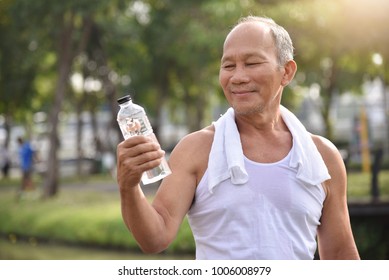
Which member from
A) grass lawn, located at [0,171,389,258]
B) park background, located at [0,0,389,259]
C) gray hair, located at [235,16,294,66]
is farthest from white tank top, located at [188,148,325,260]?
grass lawn, located at [0,171,389,258]

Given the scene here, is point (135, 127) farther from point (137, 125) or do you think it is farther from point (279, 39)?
point (279, 39)

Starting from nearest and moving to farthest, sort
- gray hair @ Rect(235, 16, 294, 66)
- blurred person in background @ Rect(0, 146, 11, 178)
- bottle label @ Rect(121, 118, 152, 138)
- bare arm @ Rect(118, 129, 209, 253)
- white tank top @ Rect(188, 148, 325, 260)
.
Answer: bare arm @ Rect(118, 129, 209, 253)
bottle label @ Rect(121, 118, 152, 138)
white tank top @ Rect(188, 148, 325, 260)
gray hair @ Rect(235, 16, 294, 66)
blurred person in background @ Rect(0, 146, 11, 178)

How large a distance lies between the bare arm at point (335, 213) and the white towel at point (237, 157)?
63 mm

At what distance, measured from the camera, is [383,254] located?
36.2 ft

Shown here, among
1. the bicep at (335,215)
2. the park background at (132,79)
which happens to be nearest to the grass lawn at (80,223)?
the park background at (132,79)

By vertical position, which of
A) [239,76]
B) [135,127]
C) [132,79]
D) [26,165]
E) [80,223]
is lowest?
[80,223]

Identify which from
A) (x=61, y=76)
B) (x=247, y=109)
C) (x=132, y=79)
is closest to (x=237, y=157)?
(x=247, y=109)

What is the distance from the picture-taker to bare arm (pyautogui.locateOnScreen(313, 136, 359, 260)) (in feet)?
9.55

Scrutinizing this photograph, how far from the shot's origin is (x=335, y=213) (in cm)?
292

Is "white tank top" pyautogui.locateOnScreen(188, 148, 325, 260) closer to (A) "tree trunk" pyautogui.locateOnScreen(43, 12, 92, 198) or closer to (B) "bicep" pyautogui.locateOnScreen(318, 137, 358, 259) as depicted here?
(B) "bicep" pyautogui.locateOnScreen(318, 137, 358, 259)

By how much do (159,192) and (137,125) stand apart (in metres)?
0.24

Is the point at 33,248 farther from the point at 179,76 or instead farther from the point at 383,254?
the point at 179,76

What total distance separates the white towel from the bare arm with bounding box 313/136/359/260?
63 millimetres

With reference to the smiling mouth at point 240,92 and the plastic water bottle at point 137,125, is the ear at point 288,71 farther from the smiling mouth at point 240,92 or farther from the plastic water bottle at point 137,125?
the plastic water bottle at point 137,125
